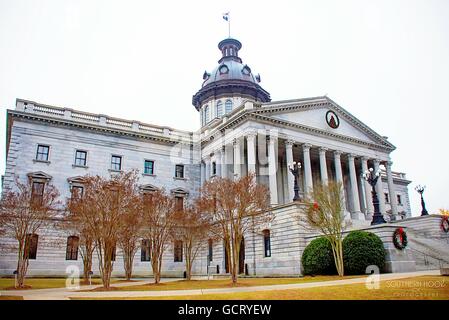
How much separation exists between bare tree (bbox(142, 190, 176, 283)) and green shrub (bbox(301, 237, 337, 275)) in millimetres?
9177

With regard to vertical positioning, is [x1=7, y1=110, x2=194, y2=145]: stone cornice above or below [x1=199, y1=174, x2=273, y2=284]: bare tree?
above

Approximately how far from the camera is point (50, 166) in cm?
3225

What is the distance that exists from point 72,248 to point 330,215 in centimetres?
2274

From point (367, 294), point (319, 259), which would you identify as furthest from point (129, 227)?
point (367, 294)

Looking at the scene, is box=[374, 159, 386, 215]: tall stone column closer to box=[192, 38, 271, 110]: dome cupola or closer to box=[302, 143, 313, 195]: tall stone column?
box=[302, 143, 313, 195]: tall stone column

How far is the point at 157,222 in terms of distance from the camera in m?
22.4

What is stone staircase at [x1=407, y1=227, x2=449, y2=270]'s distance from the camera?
22219mm

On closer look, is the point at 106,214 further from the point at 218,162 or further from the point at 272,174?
the point at 218,162

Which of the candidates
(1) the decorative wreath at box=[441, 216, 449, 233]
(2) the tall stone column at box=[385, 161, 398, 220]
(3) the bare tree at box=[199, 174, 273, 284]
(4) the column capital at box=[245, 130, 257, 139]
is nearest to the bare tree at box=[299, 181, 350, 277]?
(3) the bare tree at box=[199, 174, 273, 284]

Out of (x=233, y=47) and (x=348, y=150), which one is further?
(x=233, y=47)

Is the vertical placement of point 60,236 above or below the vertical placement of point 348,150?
below

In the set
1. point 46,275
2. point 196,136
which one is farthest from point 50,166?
point 196,136
